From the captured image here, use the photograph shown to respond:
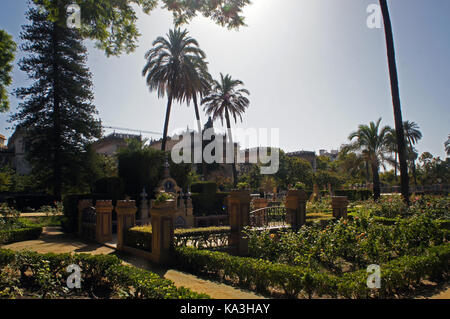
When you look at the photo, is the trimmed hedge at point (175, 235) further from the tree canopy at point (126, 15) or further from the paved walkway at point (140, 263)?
the tree canopy at point (126, 15)

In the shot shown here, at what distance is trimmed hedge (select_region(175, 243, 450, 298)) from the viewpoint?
587 cm

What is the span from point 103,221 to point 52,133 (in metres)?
Answer: 13.8

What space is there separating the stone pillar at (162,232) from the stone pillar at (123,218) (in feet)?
8.38

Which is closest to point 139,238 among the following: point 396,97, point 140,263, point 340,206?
point 140,263

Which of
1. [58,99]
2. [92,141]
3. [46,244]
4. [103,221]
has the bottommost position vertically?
[46,244]

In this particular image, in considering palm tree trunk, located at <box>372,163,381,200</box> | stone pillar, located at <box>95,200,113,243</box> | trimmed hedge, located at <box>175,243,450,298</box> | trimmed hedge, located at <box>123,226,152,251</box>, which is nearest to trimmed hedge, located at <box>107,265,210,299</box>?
trimmed hedge, located at <box>175,243,450,298</box>

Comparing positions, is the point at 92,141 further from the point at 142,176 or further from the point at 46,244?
the point at 46,244

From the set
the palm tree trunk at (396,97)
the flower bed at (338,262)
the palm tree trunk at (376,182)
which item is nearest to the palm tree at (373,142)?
the palm tree trunk at (376,182)

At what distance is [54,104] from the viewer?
23844 millimetres

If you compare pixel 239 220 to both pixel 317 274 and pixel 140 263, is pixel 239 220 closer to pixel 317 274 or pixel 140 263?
pixel 140 263

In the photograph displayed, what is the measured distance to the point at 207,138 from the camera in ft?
159

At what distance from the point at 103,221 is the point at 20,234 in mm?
4026
